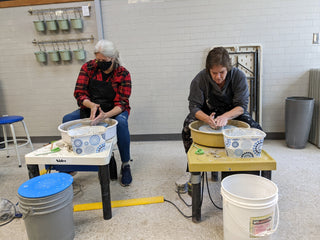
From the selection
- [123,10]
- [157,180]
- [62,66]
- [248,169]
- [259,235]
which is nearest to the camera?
[259,235]

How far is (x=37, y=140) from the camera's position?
3648 mm

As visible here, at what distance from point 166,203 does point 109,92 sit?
1.18 meters

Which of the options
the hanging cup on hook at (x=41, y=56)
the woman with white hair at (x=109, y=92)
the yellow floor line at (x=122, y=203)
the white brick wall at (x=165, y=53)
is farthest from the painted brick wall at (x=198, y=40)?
the yellow floor line at (x=122, y=203)

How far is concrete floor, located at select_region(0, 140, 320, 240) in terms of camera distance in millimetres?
1534

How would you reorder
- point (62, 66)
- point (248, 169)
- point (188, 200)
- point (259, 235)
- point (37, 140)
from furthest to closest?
point (37, 140) → point (62, 66) → point (188, 200) → point (248, 169) → point (259, 235)

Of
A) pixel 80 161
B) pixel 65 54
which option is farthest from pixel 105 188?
pixel 65 54

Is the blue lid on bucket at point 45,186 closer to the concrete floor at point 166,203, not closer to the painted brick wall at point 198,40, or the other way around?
the concrete floor at point 166,203

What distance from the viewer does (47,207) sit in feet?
4.31

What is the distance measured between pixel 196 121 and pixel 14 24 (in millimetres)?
3050

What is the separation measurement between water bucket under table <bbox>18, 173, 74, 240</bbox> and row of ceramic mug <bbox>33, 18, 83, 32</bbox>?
2.36 meters

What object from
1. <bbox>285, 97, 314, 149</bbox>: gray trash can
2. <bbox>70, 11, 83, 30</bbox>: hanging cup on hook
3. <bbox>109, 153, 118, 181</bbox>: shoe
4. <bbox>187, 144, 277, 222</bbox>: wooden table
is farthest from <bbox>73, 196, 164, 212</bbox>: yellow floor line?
<bbox>70, 11, 83, 30</bbox>: hanging cup on hook

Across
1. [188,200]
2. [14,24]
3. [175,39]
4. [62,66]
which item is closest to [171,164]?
[188,200]

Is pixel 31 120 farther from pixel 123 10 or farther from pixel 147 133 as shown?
pixel 123 10

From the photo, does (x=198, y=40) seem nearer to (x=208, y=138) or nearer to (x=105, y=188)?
(x=208, y=138)
